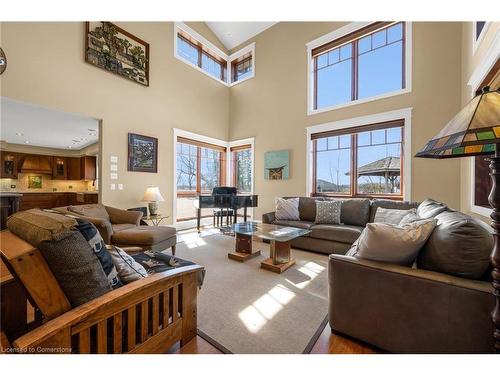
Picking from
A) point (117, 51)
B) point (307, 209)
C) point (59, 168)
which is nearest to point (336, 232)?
point (307, 209)

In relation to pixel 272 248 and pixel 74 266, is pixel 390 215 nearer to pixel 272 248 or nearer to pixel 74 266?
pixel 272 248

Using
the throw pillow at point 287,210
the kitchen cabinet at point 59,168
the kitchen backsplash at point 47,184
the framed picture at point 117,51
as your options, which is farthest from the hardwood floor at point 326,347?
the kitchen cabinet at point 59,168

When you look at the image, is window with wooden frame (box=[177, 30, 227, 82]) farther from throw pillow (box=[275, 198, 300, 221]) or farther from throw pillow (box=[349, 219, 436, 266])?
throw pillow (box=[349, 219, 436, 266])

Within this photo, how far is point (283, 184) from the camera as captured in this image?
5535 mm

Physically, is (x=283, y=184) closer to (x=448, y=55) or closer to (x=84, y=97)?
(x=448, y=55)

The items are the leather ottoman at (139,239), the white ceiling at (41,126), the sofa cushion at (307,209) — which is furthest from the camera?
the sofa cushion at (307,209)

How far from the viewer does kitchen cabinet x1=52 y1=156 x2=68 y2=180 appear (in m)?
7.72

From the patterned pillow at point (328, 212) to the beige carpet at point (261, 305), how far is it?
795 millimetres

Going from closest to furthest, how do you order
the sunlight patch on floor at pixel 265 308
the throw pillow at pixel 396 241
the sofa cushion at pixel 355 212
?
the throw pillow at pixel 396 241, the sunlight patch on floor at pixel 265 308, the sofa cushion at pixel 355 212

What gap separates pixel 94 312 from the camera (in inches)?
35.0

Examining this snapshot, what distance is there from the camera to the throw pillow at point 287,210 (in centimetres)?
414

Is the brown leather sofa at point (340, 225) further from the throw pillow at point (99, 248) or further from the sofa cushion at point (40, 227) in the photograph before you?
the sofa cushion at point (40, 227)

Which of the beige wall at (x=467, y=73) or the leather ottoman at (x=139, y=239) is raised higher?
the beige wall at (x=467, y=73)
